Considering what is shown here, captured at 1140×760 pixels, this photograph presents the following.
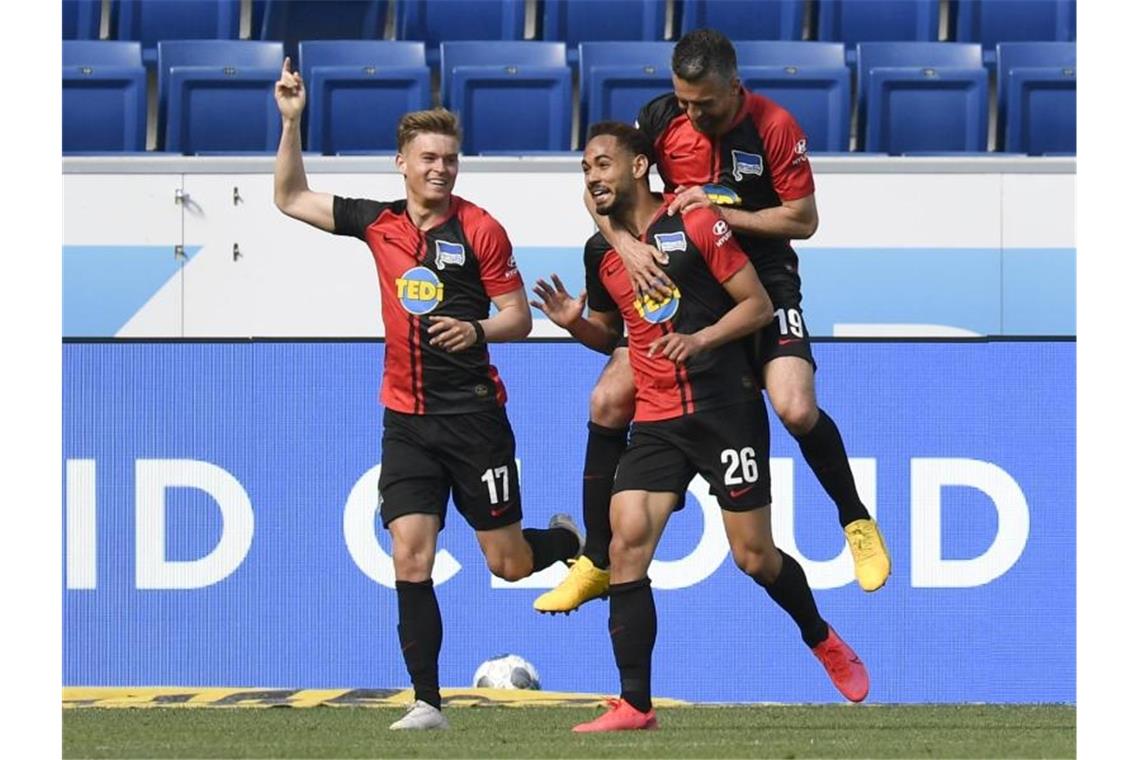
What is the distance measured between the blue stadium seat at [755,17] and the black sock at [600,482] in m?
6.07

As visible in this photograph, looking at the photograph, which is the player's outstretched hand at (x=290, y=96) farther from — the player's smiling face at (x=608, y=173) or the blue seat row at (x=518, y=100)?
the blue seat row at (x=518, y=100)

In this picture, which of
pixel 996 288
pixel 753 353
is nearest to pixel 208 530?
pixel 753 353

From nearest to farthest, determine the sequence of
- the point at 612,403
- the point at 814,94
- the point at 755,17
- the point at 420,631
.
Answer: the point at 420,631 → the point at 612,403 → the point at 814,94 → the point at 755,17

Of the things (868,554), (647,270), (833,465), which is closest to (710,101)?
(647,270)

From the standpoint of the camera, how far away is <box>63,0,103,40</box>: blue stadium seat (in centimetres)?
1321

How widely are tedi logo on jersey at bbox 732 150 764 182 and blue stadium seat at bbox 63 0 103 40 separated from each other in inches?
280

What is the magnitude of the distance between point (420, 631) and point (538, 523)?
242 centimetres

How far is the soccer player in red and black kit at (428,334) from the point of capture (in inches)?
279

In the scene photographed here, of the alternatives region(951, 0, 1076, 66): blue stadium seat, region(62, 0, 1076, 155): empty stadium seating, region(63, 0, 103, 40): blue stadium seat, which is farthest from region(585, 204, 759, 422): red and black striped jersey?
region(63, 0, 103, 40): blue stadium seat

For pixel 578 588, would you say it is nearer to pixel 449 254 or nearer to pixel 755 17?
pixel 449 254

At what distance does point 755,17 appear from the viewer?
13.3m

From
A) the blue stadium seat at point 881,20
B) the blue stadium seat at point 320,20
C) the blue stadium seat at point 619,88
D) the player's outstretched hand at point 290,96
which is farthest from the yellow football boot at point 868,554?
the blue stadium seat at point 320,20
